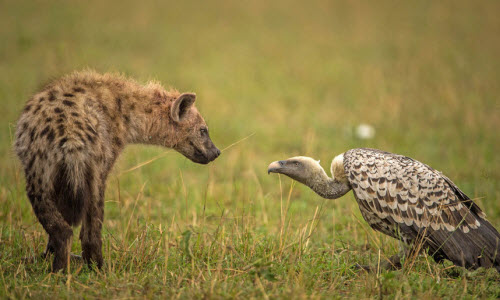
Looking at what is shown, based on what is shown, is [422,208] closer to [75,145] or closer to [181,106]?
[181,106]

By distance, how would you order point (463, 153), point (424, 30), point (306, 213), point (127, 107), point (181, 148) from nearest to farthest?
Answer: point (127, 107), point (181, 148), point (306, 213), point (463, 153), point (424, 30)

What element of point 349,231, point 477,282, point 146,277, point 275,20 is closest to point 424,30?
point 275,20

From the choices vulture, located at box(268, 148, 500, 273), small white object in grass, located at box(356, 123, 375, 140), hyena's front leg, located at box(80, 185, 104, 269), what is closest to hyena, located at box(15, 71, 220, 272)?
hyena's front leg, located at box(80, 185, 104, 269)

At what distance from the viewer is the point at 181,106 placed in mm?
5816

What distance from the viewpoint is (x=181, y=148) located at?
5965 mm

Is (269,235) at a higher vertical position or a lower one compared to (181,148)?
lower

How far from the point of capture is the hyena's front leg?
479 centimetres

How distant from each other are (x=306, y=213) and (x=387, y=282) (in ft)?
9.54

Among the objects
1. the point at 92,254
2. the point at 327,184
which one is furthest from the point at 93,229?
the point at 327,184

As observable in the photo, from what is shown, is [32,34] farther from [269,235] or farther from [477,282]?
[477,282]

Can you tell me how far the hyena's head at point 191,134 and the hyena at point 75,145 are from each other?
22 cm

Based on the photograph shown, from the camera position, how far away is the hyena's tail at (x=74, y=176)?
4.51m

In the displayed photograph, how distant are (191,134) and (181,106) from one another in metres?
0.32

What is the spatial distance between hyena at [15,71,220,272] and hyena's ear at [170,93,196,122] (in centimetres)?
5
